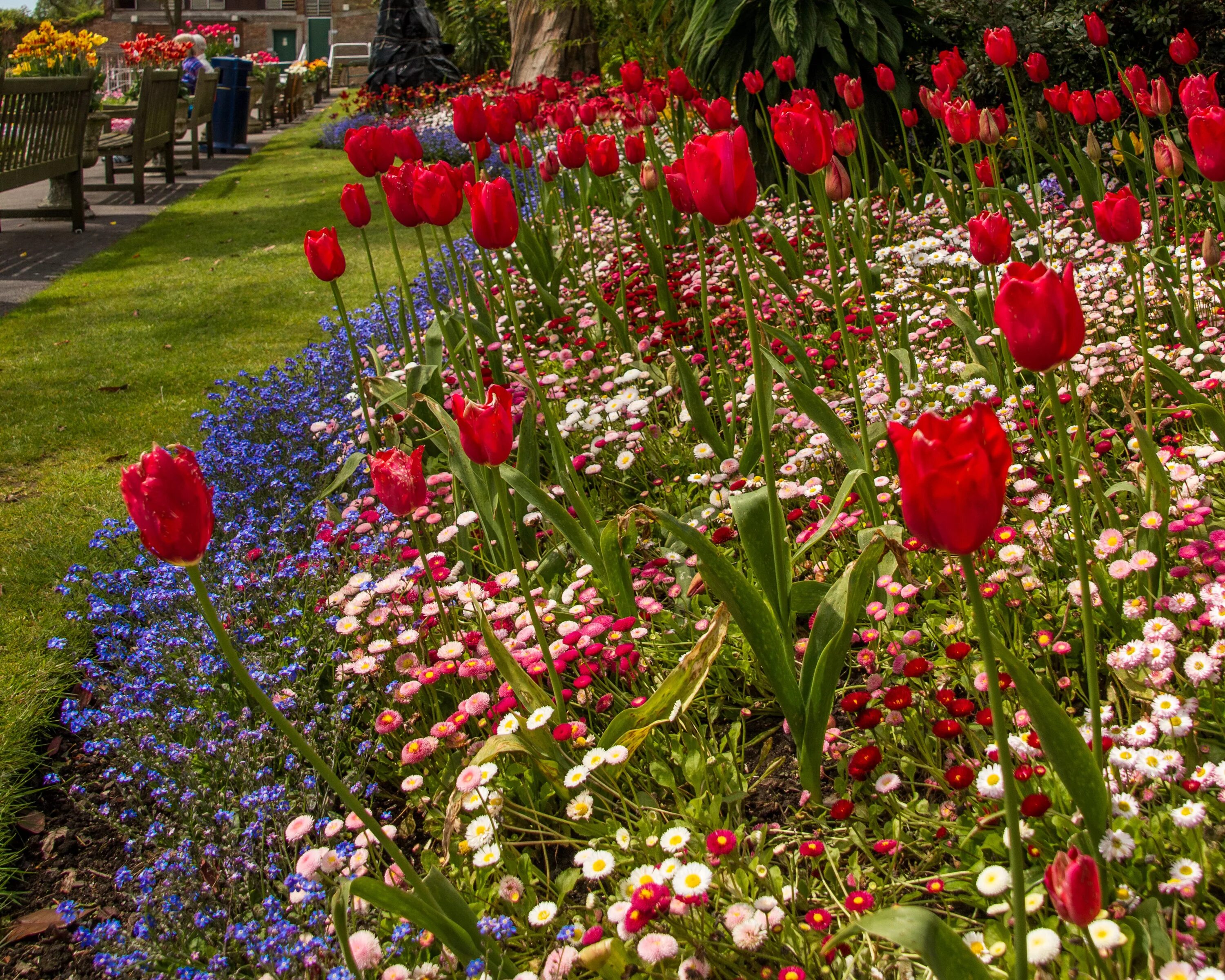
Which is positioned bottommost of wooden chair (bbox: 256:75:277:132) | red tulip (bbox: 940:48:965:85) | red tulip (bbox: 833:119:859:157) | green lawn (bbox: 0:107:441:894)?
green lawn (bbox: 0:107:441:894)

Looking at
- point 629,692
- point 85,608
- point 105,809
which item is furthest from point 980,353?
point 85,608

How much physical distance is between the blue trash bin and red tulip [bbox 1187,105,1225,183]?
16.2 m

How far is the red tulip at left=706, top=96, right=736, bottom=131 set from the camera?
341 cm

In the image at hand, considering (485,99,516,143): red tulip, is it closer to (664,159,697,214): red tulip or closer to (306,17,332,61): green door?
(664,159,697,214): red tulip

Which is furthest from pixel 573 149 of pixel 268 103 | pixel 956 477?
pixel 268 103

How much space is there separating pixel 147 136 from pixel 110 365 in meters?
6.57

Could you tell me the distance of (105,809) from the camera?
202 centimetres

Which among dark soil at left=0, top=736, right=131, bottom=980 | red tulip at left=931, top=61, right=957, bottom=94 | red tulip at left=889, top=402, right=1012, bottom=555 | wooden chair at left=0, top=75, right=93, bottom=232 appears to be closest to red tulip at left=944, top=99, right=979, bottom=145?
red tulip at left=931, top=61, right=957, bottom=94

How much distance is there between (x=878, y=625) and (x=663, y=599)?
1.94 ft

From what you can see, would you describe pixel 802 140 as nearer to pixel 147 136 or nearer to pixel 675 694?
pixel 675 694

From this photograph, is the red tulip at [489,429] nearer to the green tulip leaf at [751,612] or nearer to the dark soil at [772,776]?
the green tulip leaf at [751,612]

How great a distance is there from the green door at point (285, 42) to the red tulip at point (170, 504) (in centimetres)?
5383

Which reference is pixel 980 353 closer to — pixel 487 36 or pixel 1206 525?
pixel 1206 525

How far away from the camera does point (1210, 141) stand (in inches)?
80.0
